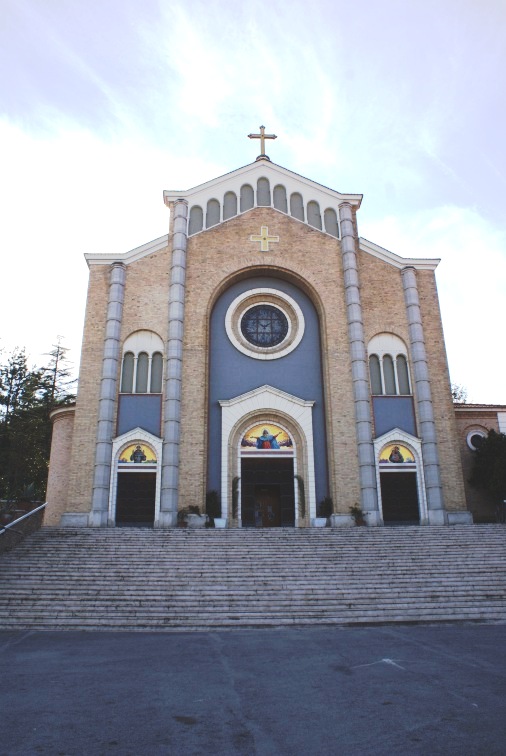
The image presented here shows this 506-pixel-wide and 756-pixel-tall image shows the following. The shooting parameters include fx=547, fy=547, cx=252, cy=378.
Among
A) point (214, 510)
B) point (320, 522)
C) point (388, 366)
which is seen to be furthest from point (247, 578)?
point (388, 366)

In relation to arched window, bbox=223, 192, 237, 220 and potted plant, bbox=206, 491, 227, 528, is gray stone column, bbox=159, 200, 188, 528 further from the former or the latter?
arched window, bbox=223, 192, 237, 220

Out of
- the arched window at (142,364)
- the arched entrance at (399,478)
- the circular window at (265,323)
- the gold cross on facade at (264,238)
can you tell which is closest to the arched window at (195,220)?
the gold cross on facade at (264,238)

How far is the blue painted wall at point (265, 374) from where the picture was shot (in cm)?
2145

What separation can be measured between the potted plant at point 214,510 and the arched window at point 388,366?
7.47 meters

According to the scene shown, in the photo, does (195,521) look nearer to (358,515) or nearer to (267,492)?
(267,492)

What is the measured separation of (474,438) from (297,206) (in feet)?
41.5

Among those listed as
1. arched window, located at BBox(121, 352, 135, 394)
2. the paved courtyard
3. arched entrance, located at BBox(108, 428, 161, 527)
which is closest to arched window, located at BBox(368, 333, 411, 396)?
arched entrance, located at BBox(108, 428, 161, 527)

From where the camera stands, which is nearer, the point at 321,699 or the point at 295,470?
the point at 321,699

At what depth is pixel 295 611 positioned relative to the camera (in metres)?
11.2

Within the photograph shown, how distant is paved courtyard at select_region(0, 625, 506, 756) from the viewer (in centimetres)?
446

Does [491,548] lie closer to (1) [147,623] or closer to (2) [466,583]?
(2) [466,583]

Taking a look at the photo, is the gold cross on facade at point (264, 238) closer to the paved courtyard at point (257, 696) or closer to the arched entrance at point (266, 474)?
the arched entrance at point (266, 474)

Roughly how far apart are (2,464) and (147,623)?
22.7 m

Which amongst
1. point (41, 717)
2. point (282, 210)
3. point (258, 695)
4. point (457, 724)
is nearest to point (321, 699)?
point (258, 695)
